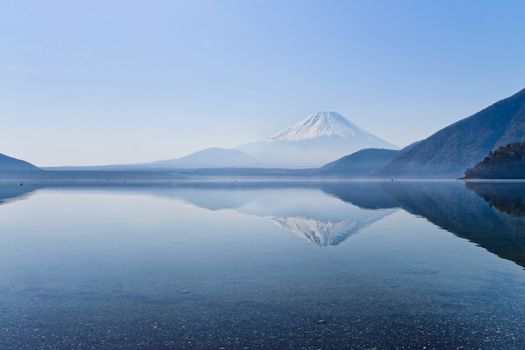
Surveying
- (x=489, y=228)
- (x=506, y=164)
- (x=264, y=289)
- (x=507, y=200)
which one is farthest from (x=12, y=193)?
(x=506, y=164)

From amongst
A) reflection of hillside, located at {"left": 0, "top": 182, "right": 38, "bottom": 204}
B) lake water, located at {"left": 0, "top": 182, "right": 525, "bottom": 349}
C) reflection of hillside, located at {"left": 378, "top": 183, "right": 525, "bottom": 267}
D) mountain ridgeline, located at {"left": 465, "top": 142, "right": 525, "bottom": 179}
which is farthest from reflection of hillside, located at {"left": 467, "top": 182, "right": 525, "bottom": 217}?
mountain ridgeline, located at {"left": 465, "top": 142, "right": 525, "bottom": 179}

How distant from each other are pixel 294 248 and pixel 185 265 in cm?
710

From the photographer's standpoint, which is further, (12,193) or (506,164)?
(506,164)

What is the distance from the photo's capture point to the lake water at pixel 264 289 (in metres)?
11.3

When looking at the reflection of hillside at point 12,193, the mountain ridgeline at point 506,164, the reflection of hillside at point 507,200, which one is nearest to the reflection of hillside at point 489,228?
the reflection of hillside at point 507,200

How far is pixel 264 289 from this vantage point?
619 inches

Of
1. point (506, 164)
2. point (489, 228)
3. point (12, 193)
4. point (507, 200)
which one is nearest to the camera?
point (489, 228)

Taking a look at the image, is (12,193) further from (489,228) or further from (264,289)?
(264,289)

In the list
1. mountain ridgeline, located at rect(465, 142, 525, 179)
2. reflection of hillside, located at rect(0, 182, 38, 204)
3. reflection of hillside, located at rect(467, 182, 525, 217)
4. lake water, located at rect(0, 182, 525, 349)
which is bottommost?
lake water, located at rect(0, 182, 525, 349)

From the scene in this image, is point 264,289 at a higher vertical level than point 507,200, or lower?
lower

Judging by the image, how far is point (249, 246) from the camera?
2536 cm

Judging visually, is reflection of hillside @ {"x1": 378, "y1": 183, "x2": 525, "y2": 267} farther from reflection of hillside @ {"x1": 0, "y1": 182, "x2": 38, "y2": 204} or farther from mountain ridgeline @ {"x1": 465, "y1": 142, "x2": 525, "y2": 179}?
mountain ridgeline @ {"x1": 465, "y1": 142, "x2": 525, "y2": 179}

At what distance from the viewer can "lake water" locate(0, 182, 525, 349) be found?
11258 millimetres

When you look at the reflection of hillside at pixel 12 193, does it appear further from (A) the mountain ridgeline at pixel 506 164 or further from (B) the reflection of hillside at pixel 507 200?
(A) the mountain ridgeline at pixel 506 164
